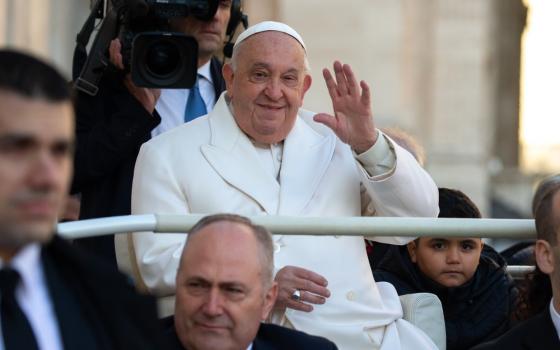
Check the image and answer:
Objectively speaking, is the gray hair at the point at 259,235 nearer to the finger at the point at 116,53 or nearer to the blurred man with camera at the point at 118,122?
the blurred man with camera at the point at 118,122

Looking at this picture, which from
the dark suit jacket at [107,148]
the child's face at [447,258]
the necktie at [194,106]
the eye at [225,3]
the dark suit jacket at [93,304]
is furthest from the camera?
the necktie at [194,106]

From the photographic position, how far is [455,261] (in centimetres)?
691

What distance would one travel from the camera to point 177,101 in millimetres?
7215

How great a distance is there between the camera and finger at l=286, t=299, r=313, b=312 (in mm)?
5828

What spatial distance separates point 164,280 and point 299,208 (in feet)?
1.89

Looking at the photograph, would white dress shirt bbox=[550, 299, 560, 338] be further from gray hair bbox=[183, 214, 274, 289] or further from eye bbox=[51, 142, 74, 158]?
eye bbox=[51, 142, 74, 158]

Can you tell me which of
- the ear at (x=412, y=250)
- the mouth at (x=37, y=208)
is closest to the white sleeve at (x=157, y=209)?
the ear at (x=412, y=250)

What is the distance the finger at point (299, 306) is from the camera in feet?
19.1

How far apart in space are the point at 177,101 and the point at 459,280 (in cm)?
130

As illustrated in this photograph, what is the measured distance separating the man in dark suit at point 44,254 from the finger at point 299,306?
203cm

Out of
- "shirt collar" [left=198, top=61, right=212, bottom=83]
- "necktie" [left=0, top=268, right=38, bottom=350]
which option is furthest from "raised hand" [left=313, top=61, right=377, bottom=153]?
"necktie" [left=0, top=268, right=38, bottom=350]

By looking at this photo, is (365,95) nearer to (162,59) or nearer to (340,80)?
(340,80)

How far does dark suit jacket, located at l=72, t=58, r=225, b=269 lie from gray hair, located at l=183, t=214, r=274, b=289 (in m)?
1.38

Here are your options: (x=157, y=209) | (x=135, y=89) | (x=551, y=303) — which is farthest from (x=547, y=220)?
(x=135, y=89)
